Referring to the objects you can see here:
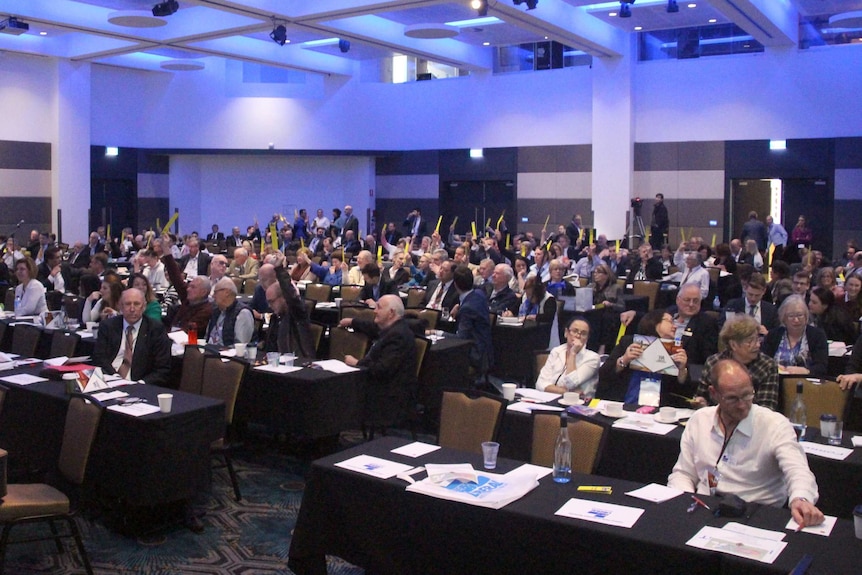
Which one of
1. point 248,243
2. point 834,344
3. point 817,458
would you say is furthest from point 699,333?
point 248,243

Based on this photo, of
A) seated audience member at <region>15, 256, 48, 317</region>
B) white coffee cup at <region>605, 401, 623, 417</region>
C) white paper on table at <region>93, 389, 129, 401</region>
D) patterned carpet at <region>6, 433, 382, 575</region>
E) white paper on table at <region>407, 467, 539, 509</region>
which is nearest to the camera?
white paper on table at <region>407, 467, 539, 509</region>

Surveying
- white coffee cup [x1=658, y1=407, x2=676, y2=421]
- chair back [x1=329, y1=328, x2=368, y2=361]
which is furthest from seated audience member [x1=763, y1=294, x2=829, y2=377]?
chair back [x1=329, y1=328, x2=368, y2=361]

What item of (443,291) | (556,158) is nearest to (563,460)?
(443,291)

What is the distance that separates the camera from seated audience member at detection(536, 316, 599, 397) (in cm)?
597

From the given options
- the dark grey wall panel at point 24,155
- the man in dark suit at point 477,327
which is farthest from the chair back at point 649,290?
the dark grey wall panel at point 24,155

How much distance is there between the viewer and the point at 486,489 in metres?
3.76

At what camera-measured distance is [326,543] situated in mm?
4117

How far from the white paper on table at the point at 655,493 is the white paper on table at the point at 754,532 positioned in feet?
1.18

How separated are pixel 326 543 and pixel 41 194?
2076cm

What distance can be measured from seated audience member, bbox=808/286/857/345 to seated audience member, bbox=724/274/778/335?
1.35 ft

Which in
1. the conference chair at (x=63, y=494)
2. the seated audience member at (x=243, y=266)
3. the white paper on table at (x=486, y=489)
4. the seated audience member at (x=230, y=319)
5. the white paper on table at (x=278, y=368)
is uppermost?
the seated audience member at (x=243, y=266)

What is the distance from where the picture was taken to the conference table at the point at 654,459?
14.3 ft

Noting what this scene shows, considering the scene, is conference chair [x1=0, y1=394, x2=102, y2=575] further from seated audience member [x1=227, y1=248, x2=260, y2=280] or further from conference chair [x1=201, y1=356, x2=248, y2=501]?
seated audience member [x1=227, y1=248, x2=260, y2=280]

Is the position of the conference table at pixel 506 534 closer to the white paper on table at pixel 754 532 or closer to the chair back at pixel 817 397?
the white paper on table at pixel 754 532
